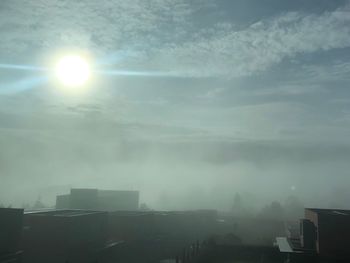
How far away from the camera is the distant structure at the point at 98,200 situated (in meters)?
85.1

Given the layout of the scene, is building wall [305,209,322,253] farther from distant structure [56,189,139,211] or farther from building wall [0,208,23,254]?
distant structure [56,189,139,211]

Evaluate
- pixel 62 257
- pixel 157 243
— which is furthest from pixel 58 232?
pixel 157 243

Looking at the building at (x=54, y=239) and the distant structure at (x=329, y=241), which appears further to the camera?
the building at (x=54, y=239)

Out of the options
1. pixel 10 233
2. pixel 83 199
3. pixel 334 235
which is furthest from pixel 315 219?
pixel 83 199

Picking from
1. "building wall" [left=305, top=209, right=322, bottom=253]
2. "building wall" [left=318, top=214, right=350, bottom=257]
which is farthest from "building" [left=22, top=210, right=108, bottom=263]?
"building wall" [left=318, top=214, right=350, bottom=257]

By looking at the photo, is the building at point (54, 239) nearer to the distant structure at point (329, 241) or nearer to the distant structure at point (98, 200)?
the distant structure at point (329, 241)

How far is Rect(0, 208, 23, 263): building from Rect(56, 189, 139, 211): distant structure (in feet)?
153

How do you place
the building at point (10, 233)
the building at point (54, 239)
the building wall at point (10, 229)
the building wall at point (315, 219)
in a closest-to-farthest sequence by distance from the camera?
the building at point (10, 233) → the building wall at point (10, 229) → the building wall at point (315, 219) → the building at point (54, 239)

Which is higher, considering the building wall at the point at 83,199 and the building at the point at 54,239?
the building wall at the point at 83,199

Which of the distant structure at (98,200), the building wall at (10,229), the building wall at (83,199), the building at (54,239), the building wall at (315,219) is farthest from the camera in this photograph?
the distant structure at (98,200)

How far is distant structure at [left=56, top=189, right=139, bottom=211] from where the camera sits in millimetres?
85062

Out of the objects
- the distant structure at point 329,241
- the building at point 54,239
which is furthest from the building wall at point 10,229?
the distant structure at point 329,241

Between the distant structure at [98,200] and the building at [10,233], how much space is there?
46.6 metres

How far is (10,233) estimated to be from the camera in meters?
36.6
